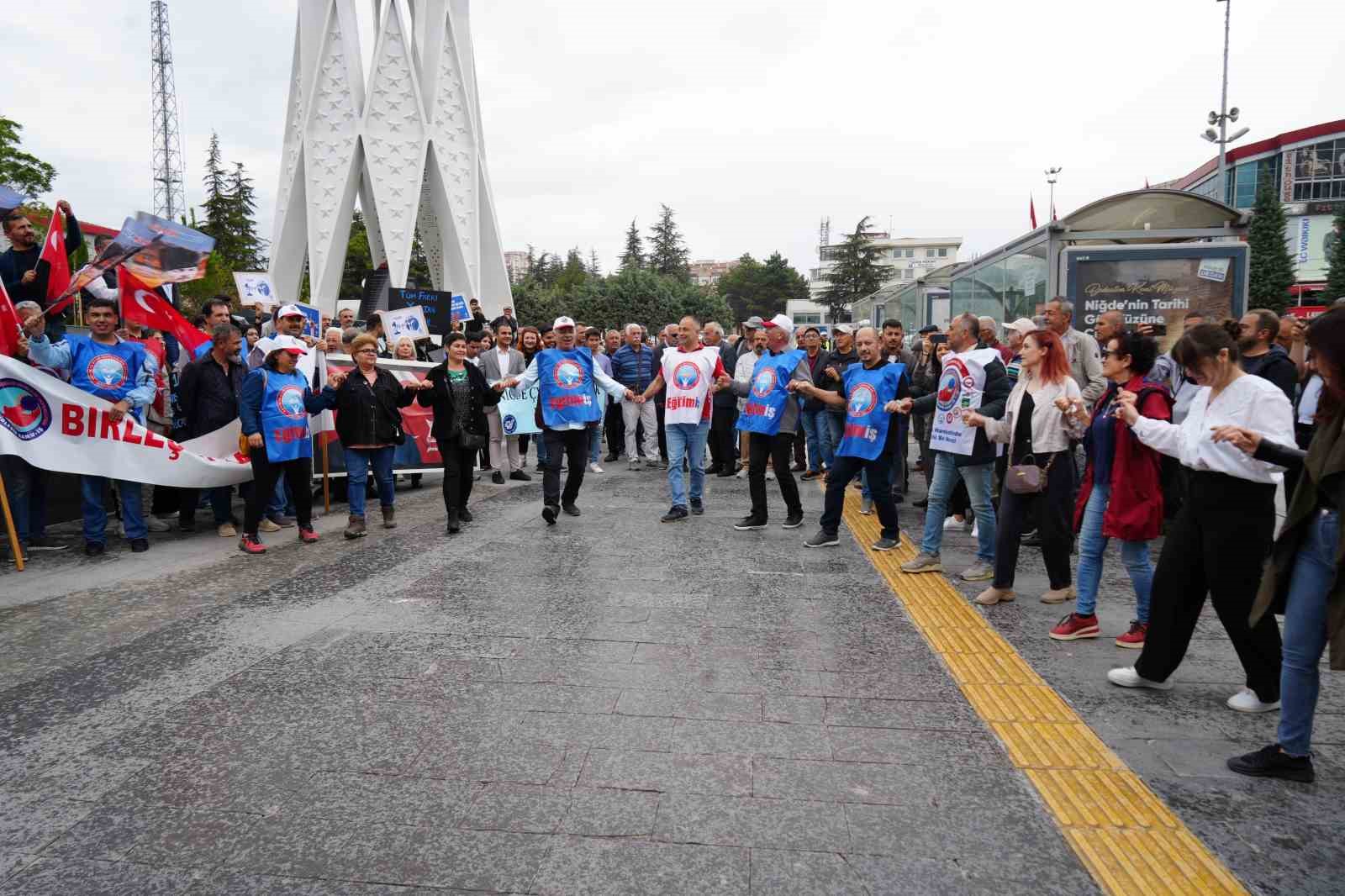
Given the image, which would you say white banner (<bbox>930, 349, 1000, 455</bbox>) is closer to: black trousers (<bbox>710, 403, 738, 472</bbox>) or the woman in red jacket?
the woman in red jacket

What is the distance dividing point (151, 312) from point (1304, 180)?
80.5 meters

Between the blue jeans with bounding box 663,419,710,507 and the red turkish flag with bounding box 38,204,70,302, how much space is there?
18.3ft

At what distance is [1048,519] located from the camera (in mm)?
5711

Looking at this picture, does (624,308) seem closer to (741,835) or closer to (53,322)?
(53,322)

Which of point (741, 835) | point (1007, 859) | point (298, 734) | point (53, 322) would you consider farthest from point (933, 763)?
point (53, 322)

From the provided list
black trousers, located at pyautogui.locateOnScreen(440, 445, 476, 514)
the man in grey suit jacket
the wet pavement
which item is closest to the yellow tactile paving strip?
the wet pavement

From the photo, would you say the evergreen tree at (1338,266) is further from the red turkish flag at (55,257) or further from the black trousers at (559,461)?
the red turkish flag at (55,257)

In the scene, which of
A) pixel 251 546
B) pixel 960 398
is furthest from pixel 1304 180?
pixel 251 546

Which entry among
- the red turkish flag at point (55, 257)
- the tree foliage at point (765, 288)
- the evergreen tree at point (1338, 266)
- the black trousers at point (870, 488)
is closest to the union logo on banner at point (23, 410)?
the red turkish flag at point (55, 257)

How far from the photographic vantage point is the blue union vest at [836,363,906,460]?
710 centimetres

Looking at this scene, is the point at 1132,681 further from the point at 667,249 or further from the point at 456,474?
the point at 667,249

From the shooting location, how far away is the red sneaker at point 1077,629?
5039 millimetres

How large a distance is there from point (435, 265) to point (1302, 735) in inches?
1636

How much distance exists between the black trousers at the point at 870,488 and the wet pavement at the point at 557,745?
3.69ft
